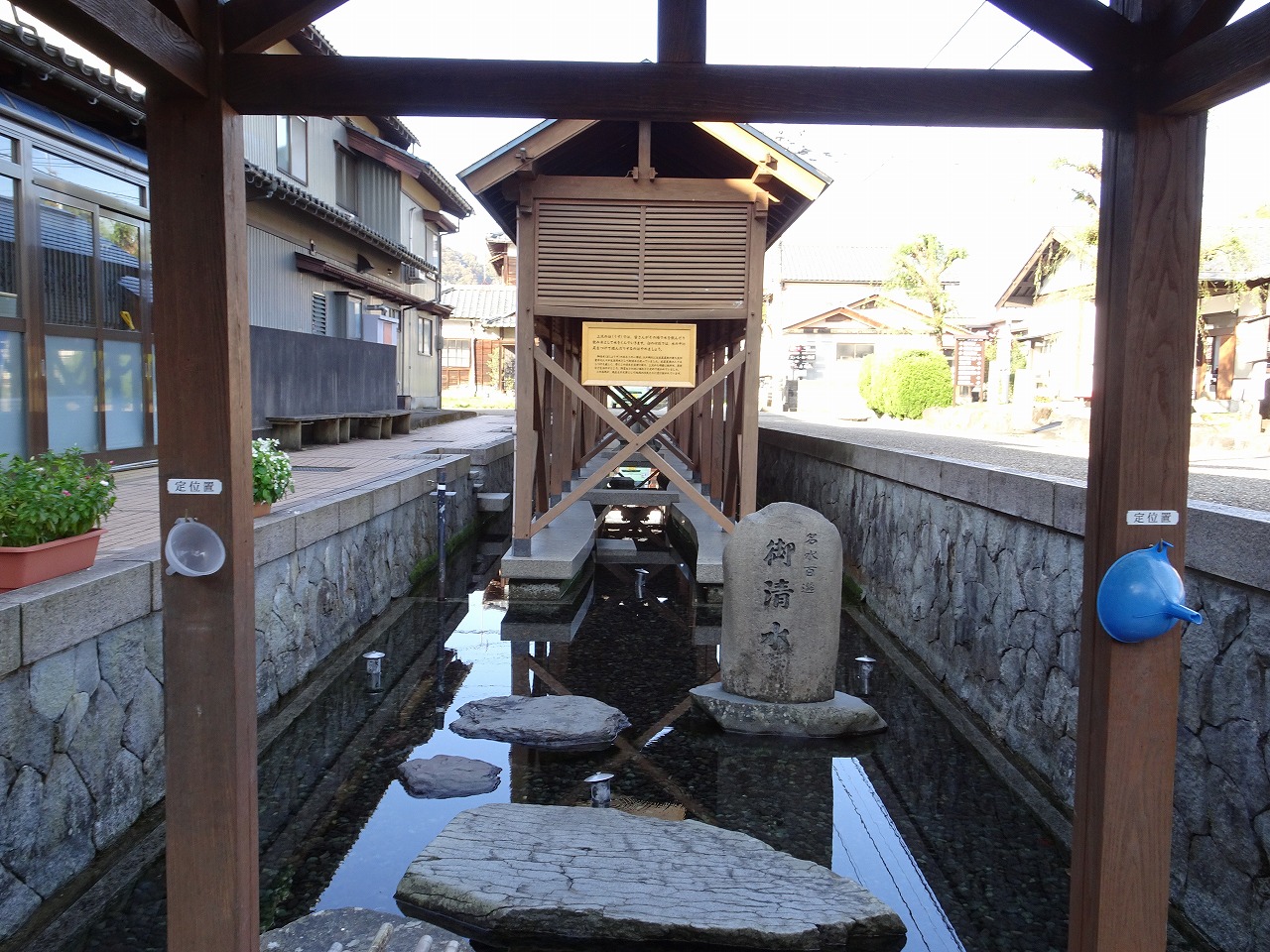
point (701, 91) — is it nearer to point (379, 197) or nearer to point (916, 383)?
point (379, 197)

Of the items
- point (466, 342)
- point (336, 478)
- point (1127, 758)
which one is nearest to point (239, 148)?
point (1127, 758)

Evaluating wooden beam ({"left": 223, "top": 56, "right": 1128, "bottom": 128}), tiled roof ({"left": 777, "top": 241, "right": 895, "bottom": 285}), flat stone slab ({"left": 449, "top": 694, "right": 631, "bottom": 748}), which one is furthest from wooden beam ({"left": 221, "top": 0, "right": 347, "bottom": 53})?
tiled roof ({"left": 777, "top": 241, "right": 895, "bottom": 285})

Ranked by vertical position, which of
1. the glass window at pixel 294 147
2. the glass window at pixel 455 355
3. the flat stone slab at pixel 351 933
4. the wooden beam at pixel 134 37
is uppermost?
the glass window at pixel 294 147

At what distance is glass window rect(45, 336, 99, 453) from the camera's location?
28.0ft

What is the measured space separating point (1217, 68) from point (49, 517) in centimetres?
456

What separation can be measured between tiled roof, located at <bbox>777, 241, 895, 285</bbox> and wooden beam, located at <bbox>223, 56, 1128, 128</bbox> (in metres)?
51.1

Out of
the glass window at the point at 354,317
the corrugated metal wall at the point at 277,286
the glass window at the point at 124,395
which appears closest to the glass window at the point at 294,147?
the corrugated metal wall at the point at 277,286

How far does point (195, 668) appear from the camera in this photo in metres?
2.88

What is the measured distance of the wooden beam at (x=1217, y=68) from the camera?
2.36m

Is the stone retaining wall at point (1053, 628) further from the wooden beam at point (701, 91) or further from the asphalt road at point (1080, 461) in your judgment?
the wooden beam at point (701, 91)

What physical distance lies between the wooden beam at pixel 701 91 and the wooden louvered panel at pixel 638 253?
21.4 ft

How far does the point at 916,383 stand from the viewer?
1022 inches

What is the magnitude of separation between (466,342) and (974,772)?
43.1m

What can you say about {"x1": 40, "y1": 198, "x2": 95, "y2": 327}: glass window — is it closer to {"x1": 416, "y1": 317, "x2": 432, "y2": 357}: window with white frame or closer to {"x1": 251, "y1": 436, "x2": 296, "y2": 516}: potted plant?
{"x1": 251, "y1": 436, "x2": 296, "y2": 516}: potted plant
